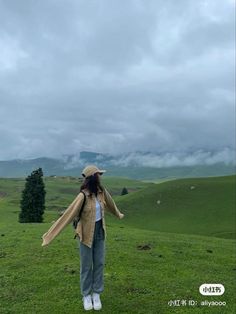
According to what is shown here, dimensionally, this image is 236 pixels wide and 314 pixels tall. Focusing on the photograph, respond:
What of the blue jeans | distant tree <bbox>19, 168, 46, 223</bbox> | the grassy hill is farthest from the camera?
the grassy hill

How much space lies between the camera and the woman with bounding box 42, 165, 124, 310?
1403 cm

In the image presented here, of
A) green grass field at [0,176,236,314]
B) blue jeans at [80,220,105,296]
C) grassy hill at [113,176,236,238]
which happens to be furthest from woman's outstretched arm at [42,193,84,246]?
grassy hill at [113,176,236,238]

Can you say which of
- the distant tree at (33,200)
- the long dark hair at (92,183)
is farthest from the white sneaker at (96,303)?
the distant tree at (33,200)

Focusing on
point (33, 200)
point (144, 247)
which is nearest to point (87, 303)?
point (144, 247)

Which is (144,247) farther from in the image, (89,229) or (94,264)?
(89,229)

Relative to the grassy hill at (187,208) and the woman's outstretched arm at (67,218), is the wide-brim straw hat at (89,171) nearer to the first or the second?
the woman's outstretched arm at (67,218)

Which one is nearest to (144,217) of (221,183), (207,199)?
(207,199)

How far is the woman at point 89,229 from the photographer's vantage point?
46.0ft

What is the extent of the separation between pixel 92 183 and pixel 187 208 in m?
80.6

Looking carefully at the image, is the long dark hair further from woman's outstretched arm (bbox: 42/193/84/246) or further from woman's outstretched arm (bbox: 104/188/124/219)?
woman's outstretched arm (bbox: 104/188/124/219)

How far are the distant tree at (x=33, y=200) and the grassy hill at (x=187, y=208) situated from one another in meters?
21.9

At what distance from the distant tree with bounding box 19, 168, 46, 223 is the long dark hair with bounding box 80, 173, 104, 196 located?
55273 mm

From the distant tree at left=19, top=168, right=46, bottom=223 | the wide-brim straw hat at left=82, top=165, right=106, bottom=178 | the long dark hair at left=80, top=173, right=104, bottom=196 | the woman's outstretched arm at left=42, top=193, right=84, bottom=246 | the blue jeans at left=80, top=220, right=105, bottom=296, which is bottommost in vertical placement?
the blue jeans at left=80, top=220, right=105, bottom=296

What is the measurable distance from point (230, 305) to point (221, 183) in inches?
3839
